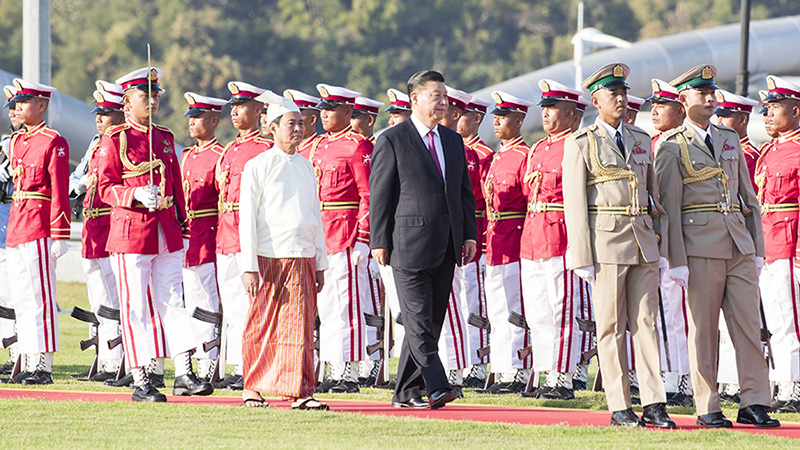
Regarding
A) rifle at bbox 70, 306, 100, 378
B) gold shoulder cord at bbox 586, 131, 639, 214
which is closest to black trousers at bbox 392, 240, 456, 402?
gold shoulder cord at bbox 586, 131, 639, 214

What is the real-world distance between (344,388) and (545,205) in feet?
6.46

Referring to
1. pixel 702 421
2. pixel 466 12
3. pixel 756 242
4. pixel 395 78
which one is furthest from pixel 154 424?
pixel 466 12

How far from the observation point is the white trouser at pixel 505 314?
430 inches

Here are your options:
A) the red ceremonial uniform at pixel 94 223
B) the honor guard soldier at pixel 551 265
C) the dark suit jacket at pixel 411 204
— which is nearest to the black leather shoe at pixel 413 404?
the dark suit jacket at pixel 411 204

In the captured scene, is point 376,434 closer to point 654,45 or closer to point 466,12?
point 654,45

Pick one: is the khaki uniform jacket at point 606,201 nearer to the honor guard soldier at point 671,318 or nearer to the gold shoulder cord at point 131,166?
Result: the honor guard soldier at point 671,318

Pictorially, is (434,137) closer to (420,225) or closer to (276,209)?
(420,225)

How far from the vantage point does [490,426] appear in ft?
26.8

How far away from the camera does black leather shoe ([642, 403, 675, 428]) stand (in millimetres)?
8109

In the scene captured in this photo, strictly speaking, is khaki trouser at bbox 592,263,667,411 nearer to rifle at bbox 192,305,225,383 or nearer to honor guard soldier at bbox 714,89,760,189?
honor guard soldier at bbox 714,89,760,189

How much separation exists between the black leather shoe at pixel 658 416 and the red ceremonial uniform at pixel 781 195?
229 centimetres

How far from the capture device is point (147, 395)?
30.2 ft

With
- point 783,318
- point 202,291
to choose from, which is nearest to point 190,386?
point 202,291

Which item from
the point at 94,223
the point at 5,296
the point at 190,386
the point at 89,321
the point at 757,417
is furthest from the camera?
the point at 5,296
